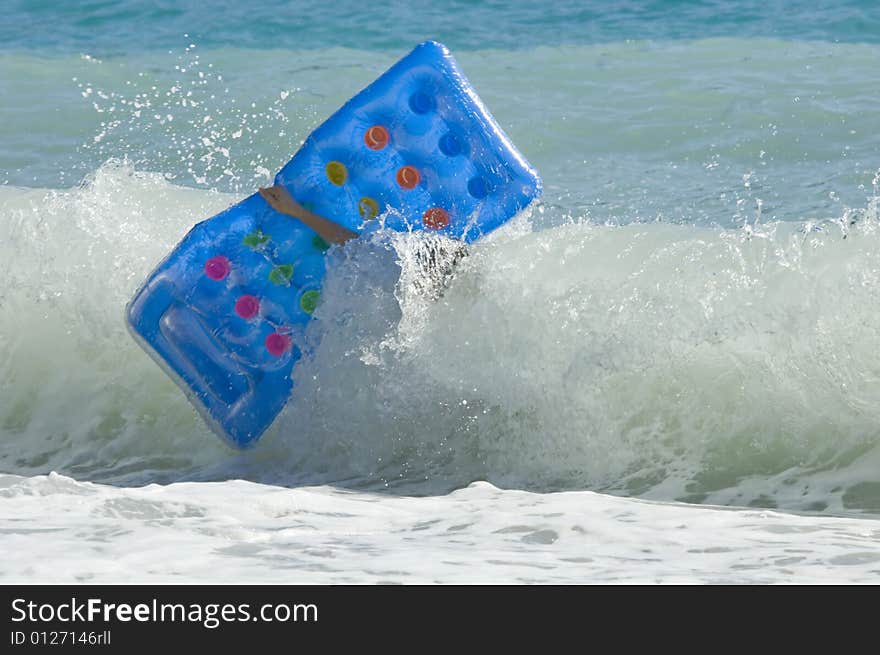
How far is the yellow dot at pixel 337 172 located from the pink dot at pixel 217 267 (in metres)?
0.41

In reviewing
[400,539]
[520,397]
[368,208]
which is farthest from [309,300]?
[400,539]

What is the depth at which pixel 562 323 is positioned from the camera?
4.85 meters

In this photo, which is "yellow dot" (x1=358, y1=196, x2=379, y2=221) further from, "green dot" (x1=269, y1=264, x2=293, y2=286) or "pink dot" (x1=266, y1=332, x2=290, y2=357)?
"pink dot" (x1=266, y1=332, x2=290, y2=357)

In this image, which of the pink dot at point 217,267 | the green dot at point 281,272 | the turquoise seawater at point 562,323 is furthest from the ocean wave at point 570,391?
the pink dot at point 217,267

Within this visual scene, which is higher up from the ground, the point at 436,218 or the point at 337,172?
the point at 337,172

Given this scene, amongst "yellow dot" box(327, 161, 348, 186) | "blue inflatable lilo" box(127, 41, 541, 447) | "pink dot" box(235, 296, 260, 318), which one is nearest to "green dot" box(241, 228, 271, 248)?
"blue inflatable lilo" box(127, 41, 541, 447)

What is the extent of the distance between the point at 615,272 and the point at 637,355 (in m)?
0.79

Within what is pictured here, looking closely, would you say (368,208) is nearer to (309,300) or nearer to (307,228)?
(307,228)

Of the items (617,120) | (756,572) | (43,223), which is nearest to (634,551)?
(756,572)

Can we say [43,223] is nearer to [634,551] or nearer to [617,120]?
[634,551]

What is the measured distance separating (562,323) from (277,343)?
0.92 m

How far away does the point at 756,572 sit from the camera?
3.19 metres

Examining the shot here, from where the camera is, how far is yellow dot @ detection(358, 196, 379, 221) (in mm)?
4609

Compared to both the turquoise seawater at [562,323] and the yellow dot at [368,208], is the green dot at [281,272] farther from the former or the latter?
the yellow dot at [368,208]
